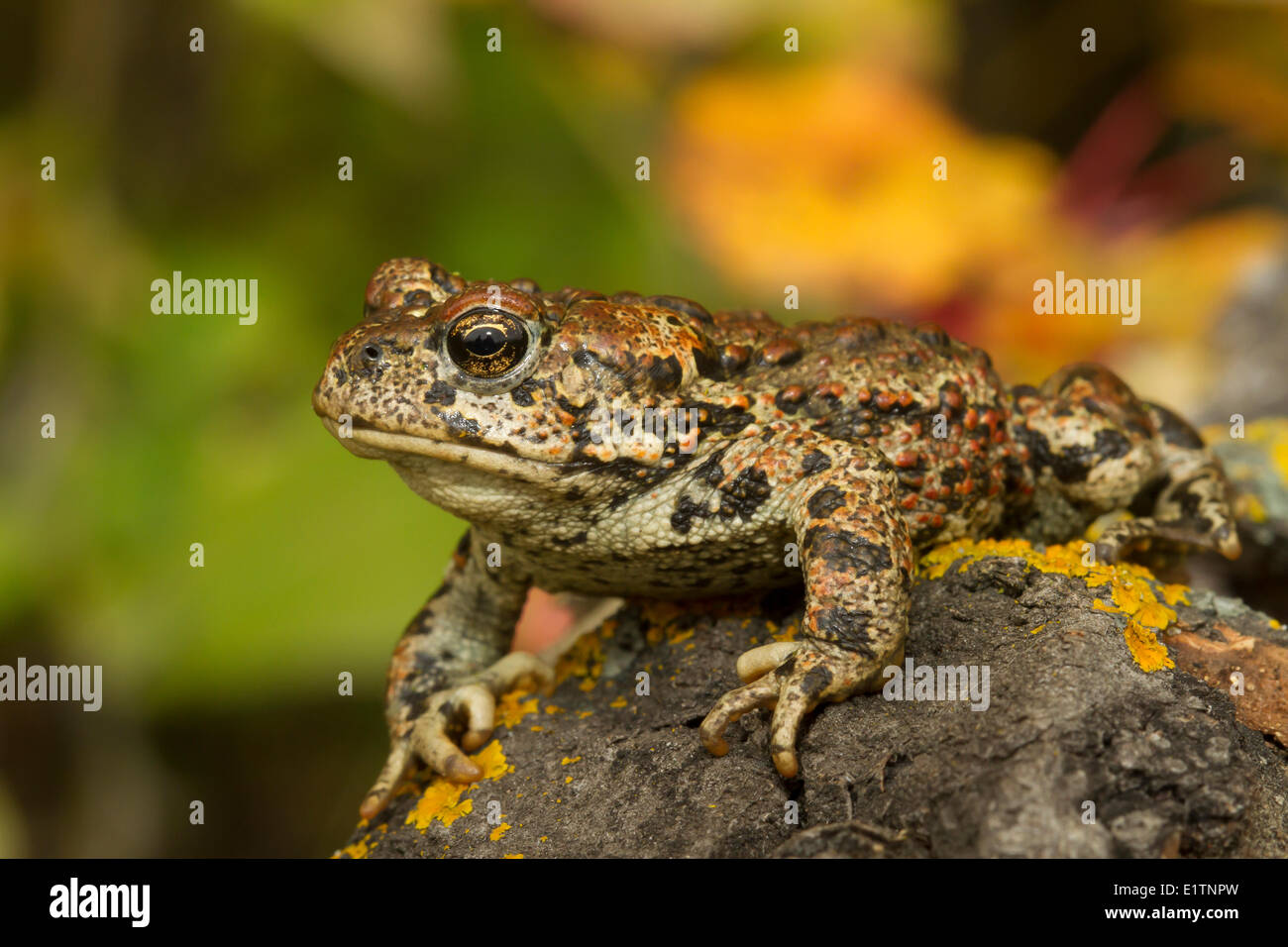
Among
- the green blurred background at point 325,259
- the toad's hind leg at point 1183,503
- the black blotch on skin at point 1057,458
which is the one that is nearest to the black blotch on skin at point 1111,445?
the black blotch on skin at point 1057,458

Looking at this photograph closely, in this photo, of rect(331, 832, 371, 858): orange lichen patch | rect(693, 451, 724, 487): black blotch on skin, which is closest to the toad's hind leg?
rect(693, 451, 724, 487): black blotch on skin

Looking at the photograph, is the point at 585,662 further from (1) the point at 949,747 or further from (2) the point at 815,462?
(1) the point at 949,747

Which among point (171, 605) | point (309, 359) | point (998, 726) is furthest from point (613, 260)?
point (998, 726)

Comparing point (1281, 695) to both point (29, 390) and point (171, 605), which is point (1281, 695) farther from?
point (29, 390)

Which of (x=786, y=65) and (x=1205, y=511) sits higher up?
(x=786, y=65)

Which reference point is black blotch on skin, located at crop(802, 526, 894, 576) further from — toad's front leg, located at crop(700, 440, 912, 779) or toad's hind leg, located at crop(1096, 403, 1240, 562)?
toad's hind leg, located at crop(1096, 403, 1240, 562)

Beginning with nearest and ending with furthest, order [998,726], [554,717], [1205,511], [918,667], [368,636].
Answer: [998,726]
[918,667]
[554,717]
[1205,511]
[368,636]
